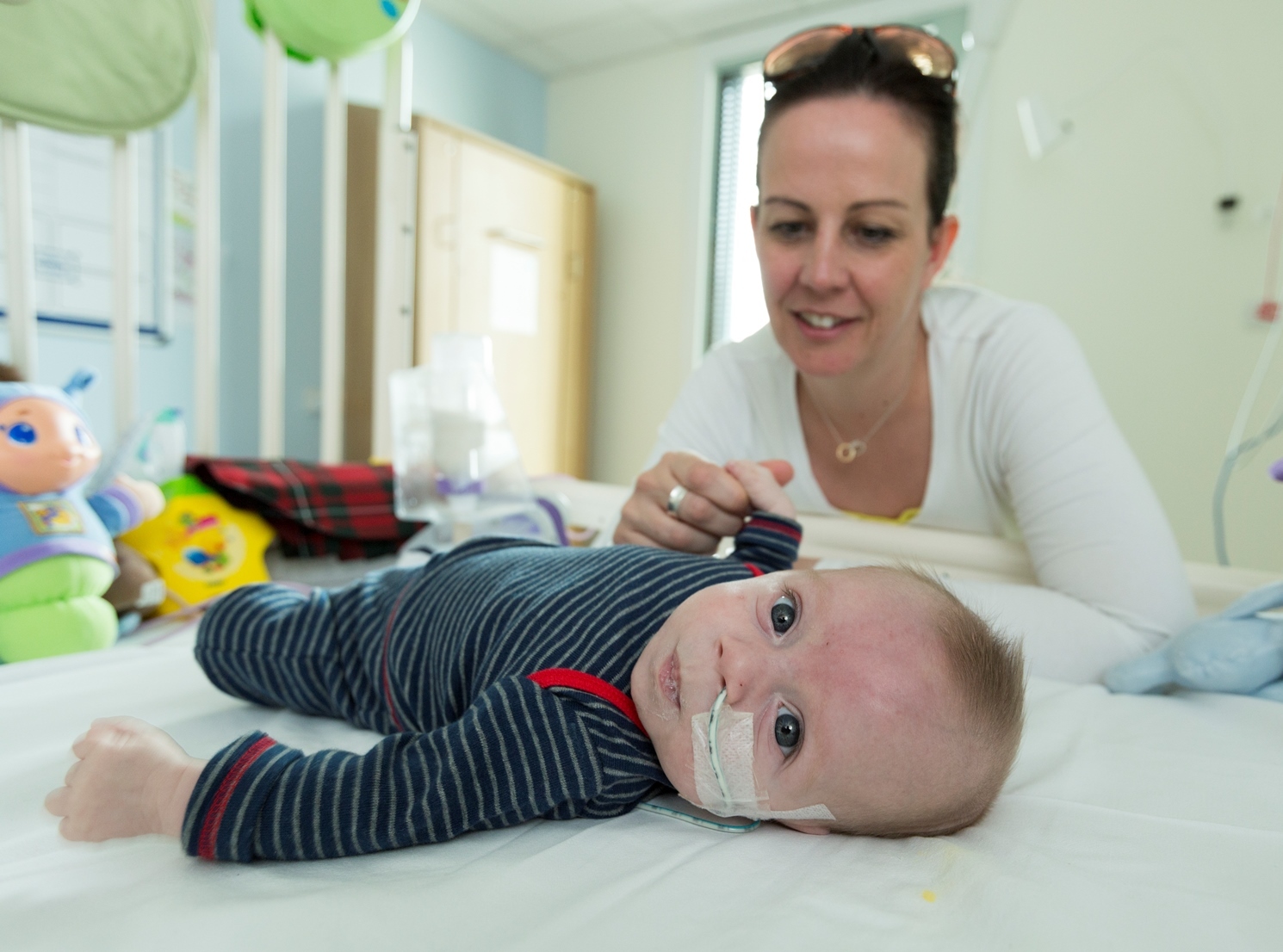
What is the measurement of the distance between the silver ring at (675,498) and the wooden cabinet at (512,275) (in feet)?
8.62

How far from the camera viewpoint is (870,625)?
0.61 metres

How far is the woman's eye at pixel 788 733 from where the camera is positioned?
1.98ft

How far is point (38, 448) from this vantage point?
40.6 inches

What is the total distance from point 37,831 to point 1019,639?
0.78m

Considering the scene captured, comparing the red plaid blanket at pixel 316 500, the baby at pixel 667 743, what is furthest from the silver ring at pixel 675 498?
the red plaid blanket at pixel 316 500

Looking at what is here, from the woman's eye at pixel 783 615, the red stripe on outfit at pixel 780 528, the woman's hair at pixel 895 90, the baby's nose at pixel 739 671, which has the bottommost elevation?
the baby's nose at pixel 739 671

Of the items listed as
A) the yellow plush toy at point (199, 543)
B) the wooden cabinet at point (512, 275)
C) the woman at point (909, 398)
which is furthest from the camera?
the wooden cabinet at point (512, 275)

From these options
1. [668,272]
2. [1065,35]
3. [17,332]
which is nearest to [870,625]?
[17,332]

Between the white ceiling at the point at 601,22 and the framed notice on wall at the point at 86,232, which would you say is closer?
the framed notice on wall at the point at 86,232

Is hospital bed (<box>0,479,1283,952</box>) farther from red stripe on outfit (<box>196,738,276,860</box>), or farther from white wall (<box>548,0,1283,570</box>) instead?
white wall (<box>548,0,1283,570</box>)

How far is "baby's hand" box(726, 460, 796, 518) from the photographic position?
0.94 m

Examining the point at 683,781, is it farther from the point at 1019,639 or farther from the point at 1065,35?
the point at 1065,35

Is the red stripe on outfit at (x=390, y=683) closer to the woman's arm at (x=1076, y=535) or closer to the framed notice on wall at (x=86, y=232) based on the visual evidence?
the woman's arm at (x=1076, y=535)

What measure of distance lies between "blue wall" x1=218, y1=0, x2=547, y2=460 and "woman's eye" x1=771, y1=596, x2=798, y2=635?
307cm
